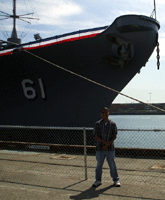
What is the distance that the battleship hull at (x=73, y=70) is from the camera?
40.0ft

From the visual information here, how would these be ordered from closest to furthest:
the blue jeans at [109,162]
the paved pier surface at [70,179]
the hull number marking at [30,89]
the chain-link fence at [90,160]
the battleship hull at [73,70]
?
the paved pier surface at [70,179], the blue jeans at [109,162], the chain-link fence at [90,160], the battleship hull at [73,70], the hull number marking at [30,89]

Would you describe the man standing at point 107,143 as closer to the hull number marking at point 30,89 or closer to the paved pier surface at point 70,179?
the paved pier surface at point 70,179

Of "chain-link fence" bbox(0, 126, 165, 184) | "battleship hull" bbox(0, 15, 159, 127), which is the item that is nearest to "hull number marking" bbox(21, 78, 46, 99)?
"battleship hull" bbox(0, 15, 159, 127)

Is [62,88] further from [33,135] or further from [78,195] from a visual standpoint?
[78,195]

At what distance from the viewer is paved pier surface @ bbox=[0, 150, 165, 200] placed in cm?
416

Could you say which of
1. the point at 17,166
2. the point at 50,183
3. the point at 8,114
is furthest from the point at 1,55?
the point at 50,183

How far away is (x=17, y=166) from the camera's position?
658cm

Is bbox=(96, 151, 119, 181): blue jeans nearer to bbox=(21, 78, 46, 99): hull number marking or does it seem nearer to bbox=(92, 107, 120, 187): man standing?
bbox=(92, 107, 120, 187): man standing

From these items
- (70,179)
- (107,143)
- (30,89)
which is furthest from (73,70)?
(107,143)

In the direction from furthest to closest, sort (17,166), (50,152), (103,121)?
(50,152) → (17,166) → (103,121)

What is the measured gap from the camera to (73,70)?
44.6ft

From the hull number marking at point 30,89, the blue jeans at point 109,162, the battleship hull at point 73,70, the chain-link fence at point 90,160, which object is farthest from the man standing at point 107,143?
the hull number marking at point 30,89

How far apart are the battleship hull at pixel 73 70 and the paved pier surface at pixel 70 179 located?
621 cm

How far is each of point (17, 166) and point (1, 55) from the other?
9.85m
